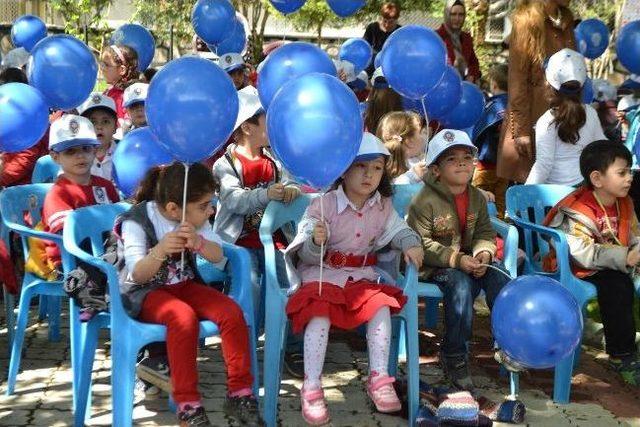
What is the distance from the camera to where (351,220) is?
4371 millimetres

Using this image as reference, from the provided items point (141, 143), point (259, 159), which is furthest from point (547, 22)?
point (141, 143)

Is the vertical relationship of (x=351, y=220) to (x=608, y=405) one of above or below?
above

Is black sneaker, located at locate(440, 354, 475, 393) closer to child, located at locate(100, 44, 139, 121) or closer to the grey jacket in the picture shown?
the grey jacket

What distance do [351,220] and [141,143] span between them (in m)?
1.16

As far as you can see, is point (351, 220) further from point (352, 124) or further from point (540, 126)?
point (540, 126)

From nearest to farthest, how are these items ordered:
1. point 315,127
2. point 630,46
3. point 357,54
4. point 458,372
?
point 315,127 < point 458,372 < point 630,46 < point 357,54

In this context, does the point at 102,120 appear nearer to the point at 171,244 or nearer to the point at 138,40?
the point at 171,244

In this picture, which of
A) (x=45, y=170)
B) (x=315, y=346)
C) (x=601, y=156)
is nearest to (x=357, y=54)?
(x=45, y=170)

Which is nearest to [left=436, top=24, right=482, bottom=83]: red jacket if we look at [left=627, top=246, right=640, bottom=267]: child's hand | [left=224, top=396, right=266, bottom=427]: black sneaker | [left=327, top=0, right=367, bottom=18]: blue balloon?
[left=327, top=0, right=367, bottom=18]: blue balloon

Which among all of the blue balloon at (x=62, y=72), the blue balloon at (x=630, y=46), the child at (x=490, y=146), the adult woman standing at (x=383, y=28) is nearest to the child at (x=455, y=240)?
the blue balloon at (x=62, y=72)

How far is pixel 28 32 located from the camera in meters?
9.80

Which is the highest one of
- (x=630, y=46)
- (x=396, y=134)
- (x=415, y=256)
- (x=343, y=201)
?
(x=630, y=46)

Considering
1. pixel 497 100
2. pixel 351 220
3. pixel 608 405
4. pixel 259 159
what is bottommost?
pixel 608 405

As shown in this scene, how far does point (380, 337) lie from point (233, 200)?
3.63 feet
